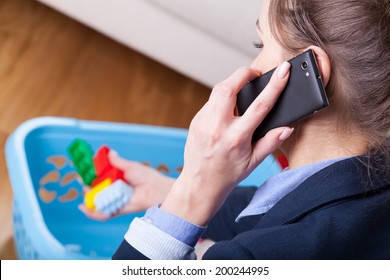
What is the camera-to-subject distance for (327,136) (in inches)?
30.0

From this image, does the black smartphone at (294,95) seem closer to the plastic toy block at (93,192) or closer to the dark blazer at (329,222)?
the dark blazer at (329,222)

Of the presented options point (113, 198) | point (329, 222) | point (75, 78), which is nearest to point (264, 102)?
point (329, 222)

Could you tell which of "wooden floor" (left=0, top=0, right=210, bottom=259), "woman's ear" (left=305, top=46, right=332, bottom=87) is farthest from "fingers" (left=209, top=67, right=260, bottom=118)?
"wooden floor" (left=0, top=0, right=210, bottom=259)

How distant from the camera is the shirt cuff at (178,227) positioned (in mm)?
791

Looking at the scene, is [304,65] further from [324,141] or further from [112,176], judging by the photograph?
[112,176]

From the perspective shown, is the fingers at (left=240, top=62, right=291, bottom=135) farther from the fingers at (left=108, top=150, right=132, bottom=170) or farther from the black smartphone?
the fingers at (left=108, top=150, right=132, bottom=170)

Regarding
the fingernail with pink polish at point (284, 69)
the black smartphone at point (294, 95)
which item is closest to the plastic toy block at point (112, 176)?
the black smartphone at point (294, 95)

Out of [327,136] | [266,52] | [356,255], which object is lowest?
[356,255]

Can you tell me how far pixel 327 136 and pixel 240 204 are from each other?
14.9 inches

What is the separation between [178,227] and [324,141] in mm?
221

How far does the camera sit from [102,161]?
1.19 m

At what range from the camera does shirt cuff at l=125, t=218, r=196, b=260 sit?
0.78 m

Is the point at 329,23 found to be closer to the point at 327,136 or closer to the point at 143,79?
the point at 327,136
